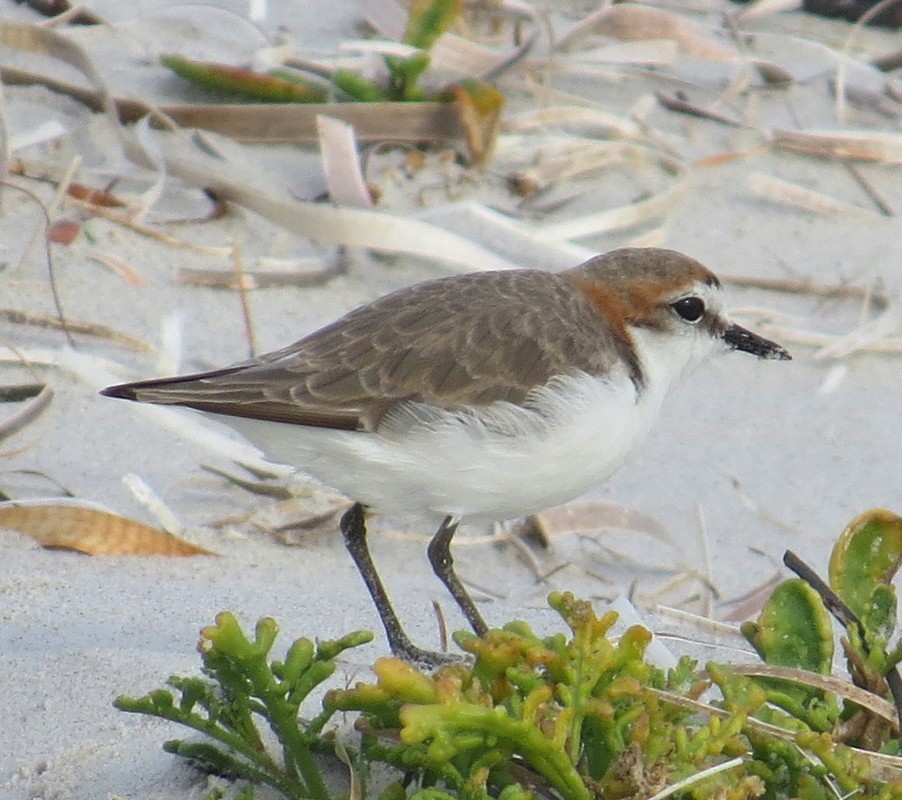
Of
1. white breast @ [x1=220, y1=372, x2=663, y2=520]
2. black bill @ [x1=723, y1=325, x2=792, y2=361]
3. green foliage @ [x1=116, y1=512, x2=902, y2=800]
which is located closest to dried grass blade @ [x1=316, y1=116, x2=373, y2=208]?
black bill @ [x1=723, y1=325, x2=792, y2=361]

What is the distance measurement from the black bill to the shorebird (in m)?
0.54

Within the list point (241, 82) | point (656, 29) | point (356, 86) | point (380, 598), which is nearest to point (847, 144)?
point (656, 29)

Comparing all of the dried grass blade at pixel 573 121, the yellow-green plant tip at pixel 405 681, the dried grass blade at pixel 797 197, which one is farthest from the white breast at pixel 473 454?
the dried grass blade at pixel 797 197

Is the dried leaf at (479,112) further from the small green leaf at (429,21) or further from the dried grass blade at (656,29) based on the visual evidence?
the dried grass blade at (656,29)

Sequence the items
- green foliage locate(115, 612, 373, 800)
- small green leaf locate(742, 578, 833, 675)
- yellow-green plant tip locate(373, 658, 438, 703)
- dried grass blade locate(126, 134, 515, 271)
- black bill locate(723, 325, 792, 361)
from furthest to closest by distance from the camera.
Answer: dried grass blade locate(126, 134, 515, 271)
black bill locate(723, 325, 792, 361)
small green leaf locate(742, 578, 833, 675)
green foliage locate(115, 612, 373, 800)
yellow-green plant tip locate(373, 658, 438, 703)

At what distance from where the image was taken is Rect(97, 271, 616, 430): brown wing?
12.3 feet

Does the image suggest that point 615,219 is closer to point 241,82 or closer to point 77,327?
point 241,82

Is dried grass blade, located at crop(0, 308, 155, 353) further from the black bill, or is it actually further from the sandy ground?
the black bill

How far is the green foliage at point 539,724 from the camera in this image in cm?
234

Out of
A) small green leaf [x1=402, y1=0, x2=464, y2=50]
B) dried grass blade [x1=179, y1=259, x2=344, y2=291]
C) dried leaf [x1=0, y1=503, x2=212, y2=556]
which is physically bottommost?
dried grass blade [x1=179, y1=259, x2=344, y2=291]

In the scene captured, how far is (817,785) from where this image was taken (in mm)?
2521

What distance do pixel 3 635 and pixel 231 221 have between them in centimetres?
298

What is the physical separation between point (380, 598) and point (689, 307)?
1301mm

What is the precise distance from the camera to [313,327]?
224 inches
